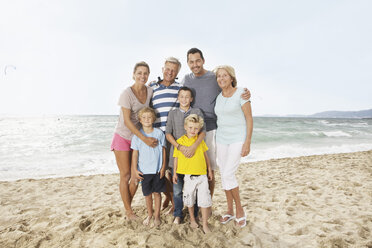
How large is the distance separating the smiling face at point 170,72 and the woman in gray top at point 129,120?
224 millimetres

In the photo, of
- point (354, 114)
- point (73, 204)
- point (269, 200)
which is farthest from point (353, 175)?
point (354, 114)

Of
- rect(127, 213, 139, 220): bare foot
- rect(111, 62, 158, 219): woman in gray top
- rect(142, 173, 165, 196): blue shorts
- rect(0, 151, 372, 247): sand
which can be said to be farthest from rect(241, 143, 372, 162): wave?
rect(111, 62, 158, 219): woman in gray top

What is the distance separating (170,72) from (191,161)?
117 centimetres

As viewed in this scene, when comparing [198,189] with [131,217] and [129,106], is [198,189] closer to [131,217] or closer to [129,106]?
[131,217]

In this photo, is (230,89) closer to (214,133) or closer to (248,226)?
(214,133)

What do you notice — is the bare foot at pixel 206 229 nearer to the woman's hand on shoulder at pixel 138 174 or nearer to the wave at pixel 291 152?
the woman's hand on shoulder at pixel 138 174

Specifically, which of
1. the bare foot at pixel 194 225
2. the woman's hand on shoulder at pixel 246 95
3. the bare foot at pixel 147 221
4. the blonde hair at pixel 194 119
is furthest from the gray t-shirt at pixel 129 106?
the bare foot at pixel 194 225

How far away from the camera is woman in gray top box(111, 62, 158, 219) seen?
8.37 feet

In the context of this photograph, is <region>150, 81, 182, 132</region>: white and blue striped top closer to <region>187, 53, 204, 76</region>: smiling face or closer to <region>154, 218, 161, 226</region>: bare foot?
<region>187, 53, 204, 76</region>: smiling face

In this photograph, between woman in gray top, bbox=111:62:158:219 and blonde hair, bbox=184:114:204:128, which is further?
woman in gray top, bbox=111:62:158:219

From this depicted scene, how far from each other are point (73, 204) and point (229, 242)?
309 cm

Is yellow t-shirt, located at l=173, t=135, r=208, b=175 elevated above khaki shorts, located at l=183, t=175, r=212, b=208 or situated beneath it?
elevated above

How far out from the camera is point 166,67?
2629mm

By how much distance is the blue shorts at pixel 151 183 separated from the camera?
2.59m
